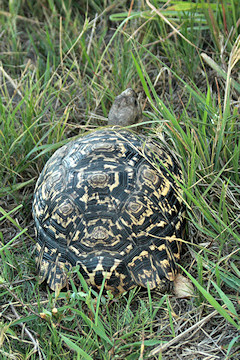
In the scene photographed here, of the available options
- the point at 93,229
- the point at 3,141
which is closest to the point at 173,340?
the point at 93,229

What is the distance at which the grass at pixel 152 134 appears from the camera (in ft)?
5.87

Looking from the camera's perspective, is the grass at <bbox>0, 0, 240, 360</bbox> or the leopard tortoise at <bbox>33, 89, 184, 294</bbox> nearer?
the grass at <bbox>0, 0, 240, 360</bbox>

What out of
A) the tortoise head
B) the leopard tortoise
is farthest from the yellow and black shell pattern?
the tortoise head

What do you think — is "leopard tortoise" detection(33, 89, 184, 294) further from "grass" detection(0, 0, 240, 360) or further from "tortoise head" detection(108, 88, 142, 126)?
"tortoise head" detection(108, 88, 142, 126)

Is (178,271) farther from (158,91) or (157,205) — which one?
(158,91)

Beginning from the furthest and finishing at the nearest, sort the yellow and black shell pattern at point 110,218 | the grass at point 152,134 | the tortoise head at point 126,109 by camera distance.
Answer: the tortoise head at point 126,109 < the yellow and black shell pattern at point 110,218 < the grass at point 152,134

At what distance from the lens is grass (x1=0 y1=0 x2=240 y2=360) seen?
1789 millimetres

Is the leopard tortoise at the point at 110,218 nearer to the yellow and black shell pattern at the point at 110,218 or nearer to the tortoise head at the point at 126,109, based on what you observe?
the yellow and black shell pattern at the point at 110,218

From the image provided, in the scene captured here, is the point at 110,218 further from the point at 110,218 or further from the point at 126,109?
the point at 126,109

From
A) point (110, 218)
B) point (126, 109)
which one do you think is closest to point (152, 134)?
point (126, 109)

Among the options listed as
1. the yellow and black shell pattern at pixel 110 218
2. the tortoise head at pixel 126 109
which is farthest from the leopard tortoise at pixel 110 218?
the tortoise head at pixel 126 109

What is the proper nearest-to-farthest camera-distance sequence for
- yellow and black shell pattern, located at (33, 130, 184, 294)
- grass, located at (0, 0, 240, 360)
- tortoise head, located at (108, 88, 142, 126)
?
grass, located at (0, 0, 240, 360), yellow and black shell pattern, located at (33, 130, 184, 294), tortoise head, located at (108, 88, 142, 126)

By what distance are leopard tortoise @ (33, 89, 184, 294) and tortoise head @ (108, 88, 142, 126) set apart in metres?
0.28

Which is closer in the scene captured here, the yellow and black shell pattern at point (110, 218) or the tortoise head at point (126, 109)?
the yellow and black shell pattern at point (110, 218)
